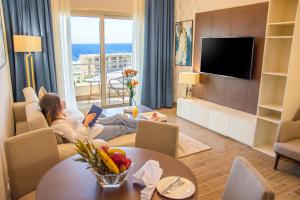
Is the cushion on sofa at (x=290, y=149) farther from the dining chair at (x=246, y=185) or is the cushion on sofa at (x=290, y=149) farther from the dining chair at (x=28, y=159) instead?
the dining chair at (x=28, y=159)

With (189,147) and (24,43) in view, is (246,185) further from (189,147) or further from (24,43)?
(24,43)

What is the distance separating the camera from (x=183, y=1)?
215 inches

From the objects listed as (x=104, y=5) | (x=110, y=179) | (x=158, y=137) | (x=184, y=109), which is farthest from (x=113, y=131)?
(x=104, y=5)

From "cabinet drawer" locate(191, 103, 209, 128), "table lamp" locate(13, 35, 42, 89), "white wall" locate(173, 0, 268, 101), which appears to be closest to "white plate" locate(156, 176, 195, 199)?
"cabinet drawer" locate(191, 103, 209, 128)

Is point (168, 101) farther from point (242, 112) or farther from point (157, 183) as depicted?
point (157, 183)

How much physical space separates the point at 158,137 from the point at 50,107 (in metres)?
1.20

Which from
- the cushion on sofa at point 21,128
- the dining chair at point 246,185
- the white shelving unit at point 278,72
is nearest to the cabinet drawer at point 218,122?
the white shelving unit at point 278,72

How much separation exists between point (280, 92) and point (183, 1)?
9.90 ft

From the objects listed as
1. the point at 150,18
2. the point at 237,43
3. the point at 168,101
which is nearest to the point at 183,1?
the point at 150,18

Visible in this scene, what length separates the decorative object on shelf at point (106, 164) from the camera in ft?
4.34

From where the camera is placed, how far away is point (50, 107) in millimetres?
2512

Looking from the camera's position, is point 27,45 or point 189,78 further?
point 189,78

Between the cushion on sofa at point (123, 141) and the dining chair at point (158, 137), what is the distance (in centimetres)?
59

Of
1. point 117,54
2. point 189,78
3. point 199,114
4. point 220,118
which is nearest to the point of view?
point 220,118
